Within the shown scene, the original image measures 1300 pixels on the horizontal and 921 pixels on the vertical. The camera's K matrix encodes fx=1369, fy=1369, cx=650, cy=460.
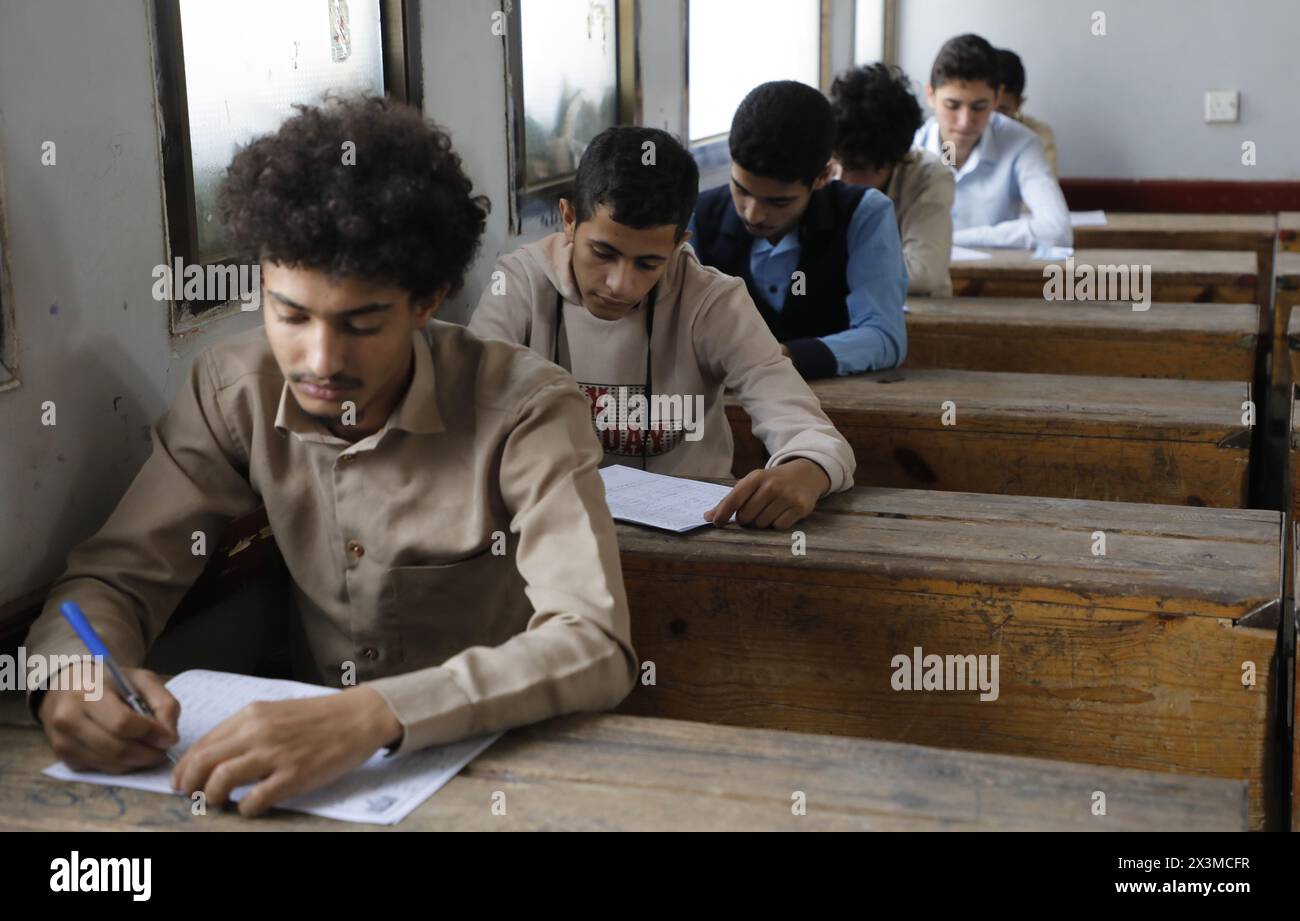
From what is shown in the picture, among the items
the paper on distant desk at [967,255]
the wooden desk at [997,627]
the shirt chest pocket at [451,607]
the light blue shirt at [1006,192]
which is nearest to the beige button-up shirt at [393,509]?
the shirt chest pocket at [451,607]

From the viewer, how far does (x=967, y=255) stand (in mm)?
4133

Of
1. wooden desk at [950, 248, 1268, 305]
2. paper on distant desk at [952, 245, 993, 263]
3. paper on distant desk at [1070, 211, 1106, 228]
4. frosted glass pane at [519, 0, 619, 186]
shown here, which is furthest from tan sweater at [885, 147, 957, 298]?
paper on distant desk at [1070, 211, 1106, 228]

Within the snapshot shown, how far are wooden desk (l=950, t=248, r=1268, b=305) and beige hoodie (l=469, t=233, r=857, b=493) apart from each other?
6.43 ft

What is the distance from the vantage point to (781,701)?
1.71 metres

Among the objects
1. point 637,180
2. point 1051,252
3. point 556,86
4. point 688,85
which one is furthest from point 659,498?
point 1051,252

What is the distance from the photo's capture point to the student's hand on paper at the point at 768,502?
5.79 feet

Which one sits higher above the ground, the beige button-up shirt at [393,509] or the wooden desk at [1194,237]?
the wooden desk at [1194,237]

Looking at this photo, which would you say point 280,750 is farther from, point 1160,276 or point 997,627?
point 1160,276

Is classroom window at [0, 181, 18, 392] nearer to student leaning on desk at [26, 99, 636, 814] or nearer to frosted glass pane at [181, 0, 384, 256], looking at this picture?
student leaning on desk at [26, 99, 636, 814]

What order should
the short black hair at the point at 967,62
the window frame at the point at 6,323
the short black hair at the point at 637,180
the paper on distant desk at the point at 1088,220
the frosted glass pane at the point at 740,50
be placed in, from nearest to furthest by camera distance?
the window frame at the point at 6,323
the short black hair at the point at 637,180
the frosted glass pane at the point at 740,50
the short black hair at the point at 967,62
the paper on distant desk at the point at 1088,220

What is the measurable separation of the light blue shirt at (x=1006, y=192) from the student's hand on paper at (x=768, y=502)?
281 centimetres

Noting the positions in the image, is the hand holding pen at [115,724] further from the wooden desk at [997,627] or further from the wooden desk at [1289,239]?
the wooden desk at [1289,239]
